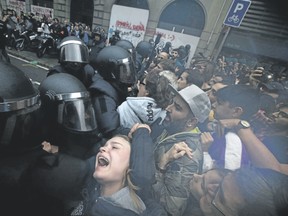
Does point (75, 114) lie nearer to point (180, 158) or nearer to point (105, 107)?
point (105, 107)

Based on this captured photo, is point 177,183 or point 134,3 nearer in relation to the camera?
point 177,183

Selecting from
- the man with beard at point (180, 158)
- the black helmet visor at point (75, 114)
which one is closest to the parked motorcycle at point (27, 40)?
the black helmet visor at point (75, 114)

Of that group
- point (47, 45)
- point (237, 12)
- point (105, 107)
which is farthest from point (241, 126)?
point (47, 45)

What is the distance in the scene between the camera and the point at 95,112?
180 centimetres

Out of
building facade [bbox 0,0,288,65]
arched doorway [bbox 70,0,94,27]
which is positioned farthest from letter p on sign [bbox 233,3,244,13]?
arched doorway [bbox 70,0,94,27]

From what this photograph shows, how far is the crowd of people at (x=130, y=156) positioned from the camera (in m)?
1.00

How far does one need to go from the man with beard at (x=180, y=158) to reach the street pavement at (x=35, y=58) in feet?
22.5

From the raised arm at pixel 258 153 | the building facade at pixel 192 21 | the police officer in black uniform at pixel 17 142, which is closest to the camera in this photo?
the police officer in black uniform at pixel 17 142

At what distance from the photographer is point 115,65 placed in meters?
2.12

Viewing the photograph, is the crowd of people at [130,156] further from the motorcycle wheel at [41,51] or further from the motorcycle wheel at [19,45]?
the motorcycle wheel at [19,45]

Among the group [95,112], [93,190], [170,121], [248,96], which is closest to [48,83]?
[95,112]

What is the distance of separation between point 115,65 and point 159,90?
2.02ft

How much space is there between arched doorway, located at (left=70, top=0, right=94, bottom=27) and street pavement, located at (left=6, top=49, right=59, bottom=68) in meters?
6.50

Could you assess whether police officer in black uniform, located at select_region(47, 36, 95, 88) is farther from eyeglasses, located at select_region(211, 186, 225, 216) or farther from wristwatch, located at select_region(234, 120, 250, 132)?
eyeglasses, located at select_region(211, 186, 225, 216)
